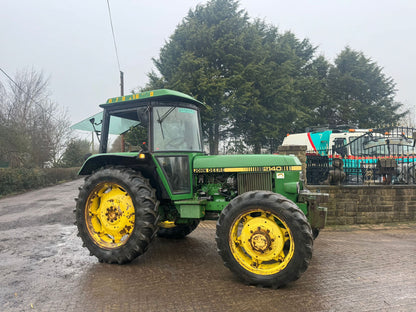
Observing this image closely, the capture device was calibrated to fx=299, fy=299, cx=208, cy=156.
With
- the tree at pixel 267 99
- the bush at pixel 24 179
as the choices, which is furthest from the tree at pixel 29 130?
the tree at pixel 267 99

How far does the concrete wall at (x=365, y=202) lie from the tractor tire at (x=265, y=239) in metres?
3.86

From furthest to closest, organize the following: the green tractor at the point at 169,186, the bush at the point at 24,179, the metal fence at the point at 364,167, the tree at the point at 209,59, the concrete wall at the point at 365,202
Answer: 1. the tree at the point at 209,59
2. the bush at the point at 24,179
3. the metal fence at the point at 364,167
4. the concrete wall at the point at 365,202
5. the green tractor at the point at 169,186

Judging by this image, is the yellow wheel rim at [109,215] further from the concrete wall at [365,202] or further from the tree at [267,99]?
the tree at [267,99]

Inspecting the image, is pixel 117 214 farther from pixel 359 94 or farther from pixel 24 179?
pixel 359 94

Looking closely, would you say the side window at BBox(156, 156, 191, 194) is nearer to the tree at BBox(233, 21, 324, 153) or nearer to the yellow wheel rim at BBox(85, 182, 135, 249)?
the yellow wheel rim at BBox(85, 182, 135, 249)

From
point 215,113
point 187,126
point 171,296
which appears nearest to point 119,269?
point 171,296

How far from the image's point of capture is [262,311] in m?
2.93

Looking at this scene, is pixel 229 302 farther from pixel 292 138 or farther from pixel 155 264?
pixel 292 138

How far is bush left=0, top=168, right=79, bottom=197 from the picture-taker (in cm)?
1481

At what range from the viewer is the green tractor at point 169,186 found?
161 inches

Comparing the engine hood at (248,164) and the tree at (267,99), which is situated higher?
the tree at (267,99)

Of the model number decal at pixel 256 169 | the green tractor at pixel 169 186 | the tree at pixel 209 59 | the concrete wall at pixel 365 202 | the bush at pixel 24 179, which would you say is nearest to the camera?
the green tractor at pixel 169 186

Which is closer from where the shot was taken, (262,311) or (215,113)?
(262,311)

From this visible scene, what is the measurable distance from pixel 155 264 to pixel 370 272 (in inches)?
116
